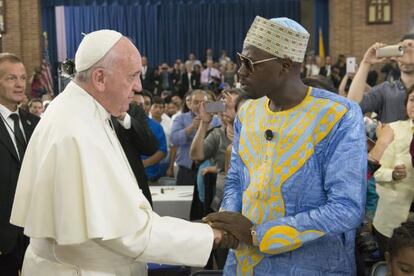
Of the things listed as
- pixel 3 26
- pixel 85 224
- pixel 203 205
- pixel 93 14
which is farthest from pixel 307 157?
pixel 93 14

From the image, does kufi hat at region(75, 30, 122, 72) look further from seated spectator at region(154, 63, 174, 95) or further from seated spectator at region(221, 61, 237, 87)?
seated spectator at region(154, 63, 174, 95)

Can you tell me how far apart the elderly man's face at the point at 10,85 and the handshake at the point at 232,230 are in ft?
7.15

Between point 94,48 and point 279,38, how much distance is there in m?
0.70

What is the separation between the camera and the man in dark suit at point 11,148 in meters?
3.66

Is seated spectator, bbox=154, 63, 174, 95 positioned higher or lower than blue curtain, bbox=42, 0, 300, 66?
lower

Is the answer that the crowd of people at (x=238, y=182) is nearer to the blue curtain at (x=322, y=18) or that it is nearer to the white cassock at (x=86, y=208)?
the white cassock at (x=86, y=208)

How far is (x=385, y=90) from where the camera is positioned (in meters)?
4.68

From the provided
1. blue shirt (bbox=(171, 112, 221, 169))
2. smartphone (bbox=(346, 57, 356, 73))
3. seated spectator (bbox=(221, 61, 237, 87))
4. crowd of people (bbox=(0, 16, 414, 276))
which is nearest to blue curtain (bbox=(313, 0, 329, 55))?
seated spectator (bbox=(221, 61, 237, 87))

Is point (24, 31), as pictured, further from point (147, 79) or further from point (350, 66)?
point (350, 66)

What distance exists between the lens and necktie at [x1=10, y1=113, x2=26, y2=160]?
3938 millimetres

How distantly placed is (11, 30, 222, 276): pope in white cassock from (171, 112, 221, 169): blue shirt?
4.34 meters

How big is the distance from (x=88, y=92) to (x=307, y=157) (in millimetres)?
865

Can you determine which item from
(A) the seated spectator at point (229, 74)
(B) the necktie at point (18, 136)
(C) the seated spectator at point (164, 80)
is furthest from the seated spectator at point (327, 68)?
(B) the necktie at point (18, 136)

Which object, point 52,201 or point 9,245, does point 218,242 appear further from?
point 9,245
